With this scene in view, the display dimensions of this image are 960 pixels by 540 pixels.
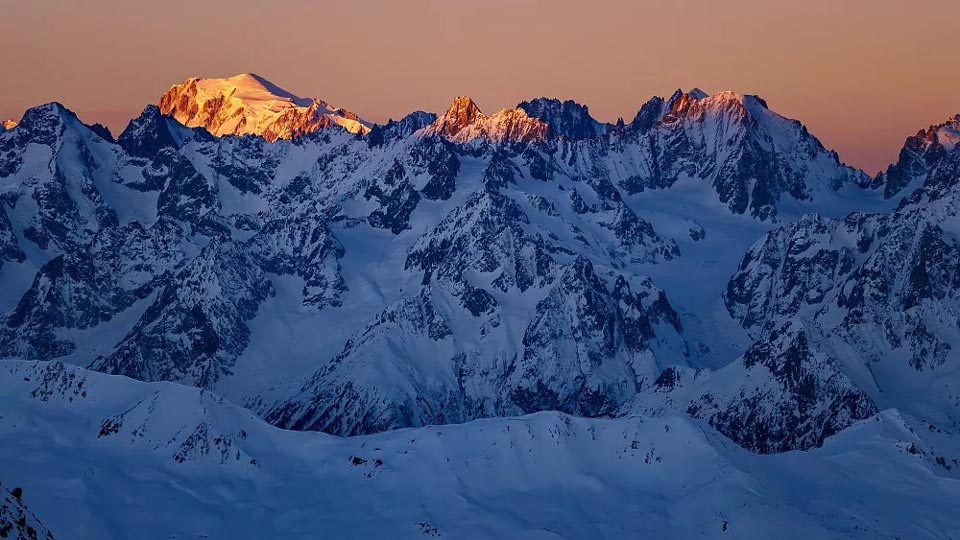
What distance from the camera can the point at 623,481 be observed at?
14938cm

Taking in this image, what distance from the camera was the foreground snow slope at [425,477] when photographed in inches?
5236

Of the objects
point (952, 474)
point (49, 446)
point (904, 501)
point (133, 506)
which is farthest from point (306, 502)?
point (952, 474)

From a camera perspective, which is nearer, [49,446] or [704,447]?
[49,446]

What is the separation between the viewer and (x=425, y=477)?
148125 mm

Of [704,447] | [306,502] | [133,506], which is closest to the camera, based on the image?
[133,506]

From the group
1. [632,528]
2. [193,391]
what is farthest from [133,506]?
[632,528]

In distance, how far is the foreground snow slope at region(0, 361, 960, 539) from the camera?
436 feet

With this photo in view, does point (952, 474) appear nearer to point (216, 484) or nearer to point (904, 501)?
point (904, 501)

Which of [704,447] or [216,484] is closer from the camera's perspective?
[216,484]

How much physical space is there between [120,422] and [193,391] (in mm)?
10524

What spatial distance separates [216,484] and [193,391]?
16936mm

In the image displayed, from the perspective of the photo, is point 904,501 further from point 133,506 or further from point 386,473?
point 133,506

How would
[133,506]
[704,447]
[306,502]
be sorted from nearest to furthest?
[133,506] < [306,502] < [704,447]

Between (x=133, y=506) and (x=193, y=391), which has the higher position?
(x=193, y=391)
